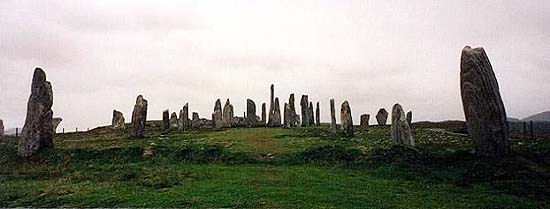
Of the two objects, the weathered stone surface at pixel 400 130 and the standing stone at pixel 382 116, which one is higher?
the standing stone at pixel 382 116

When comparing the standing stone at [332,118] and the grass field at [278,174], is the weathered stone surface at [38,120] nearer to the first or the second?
the grass field at [278,174]

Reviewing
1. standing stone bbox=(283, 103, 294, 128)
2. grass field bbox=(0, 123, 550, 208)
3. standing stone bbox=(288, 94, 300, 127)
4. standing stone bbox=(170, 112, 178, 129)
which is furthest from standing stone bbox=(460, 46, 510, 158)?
standing stone bbox=(170, 112, 178, 129)

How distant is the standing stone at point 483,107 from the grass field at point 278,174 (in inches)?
Result: 34.7

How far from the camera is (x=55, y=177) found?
2708 centimetres

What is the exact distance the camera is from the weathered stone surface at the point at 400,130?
32872mm

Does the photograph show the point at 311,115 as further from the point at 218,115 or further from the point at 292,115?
the point at 218,115

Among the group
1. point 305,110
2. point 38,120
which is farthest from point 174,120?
point 38,120

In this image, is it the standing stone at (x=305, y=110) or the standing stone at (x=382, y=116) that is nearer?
the standing stone at (x=305, y=110)

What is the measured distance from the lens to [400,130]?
33.3 metres

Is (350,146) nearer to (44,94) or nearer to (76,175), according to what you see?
(76,175)

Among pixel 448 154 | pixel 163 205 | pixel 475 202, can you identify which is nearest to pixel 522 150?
pixel 448 154

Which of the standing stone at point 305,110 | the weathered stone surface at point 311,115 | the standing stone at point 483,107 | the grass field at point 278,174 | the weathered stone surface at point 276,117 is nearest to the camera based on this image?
the grass field at point 278,174

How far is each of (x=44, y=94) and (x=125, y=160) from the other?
692 cm

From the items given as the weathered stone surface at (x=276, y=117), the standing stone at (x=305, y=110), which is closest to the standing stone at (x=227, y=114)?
the weathered stone surface at (x=276, y=117)
